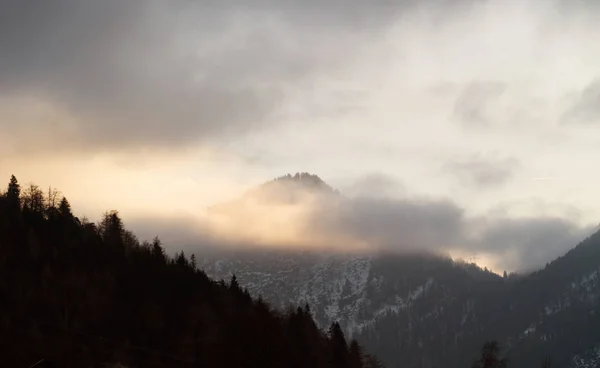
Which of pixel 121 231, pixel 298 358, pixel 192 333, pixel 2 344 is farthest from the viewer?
pixel 121 231

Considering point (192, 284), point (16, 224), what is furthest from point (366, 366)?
point (16, 224)

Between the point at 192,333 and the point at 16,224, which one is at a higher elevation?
the point at 16,224

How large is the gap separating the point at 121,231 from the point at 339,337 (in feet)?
218

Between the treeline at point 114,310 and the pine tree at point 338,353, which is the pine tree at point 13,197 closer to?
the treeline at point 114,310

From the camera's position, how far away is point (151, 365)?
103000 millimetres

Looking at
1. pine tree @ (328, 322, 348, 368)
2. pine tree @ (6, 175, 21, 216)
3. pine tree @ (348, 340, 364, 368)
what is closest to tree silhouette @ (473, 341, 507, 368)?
pine tree @ (328, 322, 348, 368)

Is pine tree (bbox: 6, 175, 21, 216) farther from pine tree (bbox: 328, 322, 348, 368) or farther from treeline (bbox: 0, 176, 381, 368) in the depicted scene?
pine tree (bbox: 328, 322, 348, 368)

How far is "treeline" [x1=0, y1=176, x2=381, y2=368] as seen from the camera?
92.9 meters

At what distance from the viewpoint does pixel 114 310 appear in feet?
404

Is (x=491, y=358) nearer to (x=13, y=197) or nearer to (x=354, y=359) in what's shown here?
(x=354, y=359)

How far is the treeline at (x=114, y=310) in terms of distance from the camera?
92875 millimetres

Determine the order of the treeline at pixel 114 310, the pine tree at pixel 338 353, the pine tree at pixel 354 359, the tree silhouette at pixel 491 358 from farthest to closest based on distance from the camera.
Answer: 1. the pine tree at pixel 354 359
2. the pine tree at pixel 338 353
3. the tree silhouette at pixel 491 358
4. the treeline at pixel 114 310

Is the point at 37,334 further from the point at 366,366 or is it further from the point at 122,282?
the point at 366,366

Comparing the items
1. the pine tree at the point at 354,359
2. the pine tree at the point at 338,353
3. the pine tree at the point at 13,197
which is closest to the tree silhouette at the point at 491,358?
the pine tree at the point at 338,353
